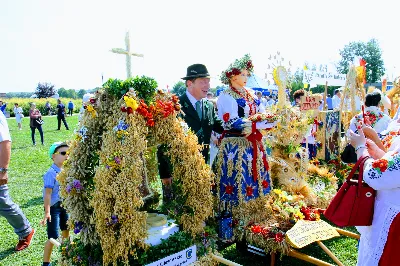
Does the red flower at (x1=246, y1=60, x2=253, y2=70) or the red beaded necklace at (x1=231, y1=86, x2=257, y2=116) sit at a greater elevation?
the red flower at (x1=246, y1=60, x2=253, y2=70)

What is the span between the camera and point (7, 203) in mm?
4234

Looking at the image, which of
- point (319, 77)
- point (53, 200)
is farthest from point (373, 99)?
point (53, 200)

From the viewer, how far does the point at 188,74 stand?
13.6 feet

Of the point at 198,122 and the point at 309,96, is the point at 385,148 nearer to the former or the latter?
the point at 198,122

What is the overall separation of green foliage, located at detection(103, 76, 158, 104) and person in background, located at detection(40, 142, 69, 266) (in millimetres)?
1238

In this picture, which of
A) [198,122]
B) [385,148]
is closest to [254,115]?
[198,122]

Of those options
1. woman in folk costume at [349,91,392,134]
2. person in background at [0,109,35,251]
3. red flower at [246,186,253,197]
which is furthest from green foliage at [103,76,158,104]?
woman in folk costume at [349,91,392,134]

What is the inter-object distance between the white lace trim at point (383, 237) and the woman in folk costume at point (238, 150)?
199 centimetres

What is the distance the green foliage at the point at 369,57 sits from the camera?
1673 inches

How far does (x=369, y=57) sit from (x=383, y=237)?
1924 inches

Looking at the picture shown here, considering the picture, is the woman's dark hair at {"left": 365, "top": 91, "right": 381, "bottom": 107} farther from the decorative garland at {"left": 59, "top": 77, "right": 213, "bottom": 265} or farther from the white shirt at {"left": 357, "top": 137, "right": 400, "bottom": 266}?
the decorative garland at {"left": 59, "top": 77, "right": 213, "bottom": 265}

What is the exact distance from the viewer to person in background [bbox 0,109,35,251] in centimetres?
409

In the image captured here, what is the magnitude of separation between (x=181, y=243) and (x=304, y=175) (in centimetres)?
311

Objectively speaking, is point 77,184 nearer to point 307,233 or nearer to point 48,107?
point 307,233
